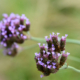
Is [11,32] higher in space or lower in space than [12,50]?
higher

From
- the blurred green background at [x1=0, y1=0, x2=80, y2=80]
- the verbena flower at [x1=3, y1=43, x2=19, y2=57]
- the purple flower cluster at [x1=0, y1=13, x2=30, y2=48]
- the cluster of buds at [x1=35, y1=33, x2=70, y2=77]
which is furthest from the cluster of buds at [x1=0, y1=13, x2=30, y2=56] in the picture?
the blurred green background at [x1=0, y1=0, x2=80, y2=80]

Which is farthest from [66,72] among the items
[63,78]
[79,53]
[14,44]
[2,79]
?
[2,79]

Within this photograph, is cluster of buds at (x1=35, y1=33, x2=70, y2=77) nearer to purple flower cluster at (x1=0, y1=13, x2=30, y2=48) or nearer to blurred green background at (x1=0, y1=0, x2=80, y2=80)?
purple flower cluster at (x1=0, y1=13, x2=30, y2=48)

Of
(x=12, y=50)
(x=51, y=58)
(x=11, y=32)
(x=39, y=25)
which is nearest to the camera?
(x=51, y=58)

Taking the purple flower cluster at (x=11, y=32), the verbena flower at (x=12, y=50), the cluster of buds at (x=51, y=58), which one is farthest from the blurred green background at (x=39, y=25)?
the cluster of buds at (x=51, y=58)

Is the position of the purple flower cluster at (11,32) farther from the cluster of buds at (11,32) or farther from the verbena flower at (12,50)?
the verbena flower at (12,50)

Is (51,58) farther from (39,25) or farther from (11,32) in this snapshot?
(39,25)

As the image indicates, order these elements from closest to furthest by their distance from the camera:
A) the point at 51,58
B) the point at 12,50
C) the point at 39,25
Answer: the point at 51,58 → the point at 12,50 → the point at 39,25

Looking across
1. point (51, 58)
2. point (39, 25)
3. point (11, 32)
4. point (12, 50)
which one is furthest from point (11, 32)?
point (39, 25)

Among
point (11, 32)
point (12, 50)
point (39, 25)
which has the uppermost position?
point (11, 32)
